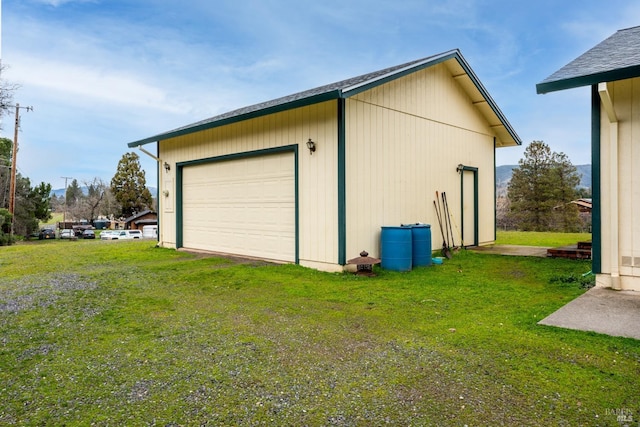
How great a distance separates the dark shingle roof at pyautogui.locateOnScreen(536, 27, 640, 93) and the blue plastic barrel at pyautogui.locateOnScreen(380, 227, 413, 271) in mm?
2994

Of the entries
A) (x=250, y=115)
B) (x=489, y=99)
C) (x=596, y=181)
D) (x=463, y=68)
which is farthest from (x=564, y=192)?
(x=250, y=115)

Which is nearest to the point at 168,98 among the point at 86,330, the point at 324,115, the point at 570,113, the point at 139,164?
the point at 324,115

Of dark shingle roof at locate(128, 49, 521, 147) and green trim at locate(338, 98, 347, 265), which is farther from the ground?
dark shingle roof at locate(128, 49, 521, 147)

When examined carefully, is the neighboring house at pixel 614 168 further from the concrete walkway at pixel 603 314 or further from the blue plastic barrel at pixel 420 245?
the blue plastic barrel at pixel 420 245

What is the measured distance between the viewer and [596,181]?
4.87m

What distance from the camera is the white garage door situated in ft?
25.3

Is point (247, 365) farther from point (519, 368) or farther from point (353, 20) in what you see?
point (353, 20)

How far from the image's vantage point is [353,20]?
12719 millimetres

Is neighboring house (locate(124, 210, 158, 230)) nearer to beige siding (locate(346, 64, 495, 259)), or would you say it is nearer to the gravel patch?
the gravel patch

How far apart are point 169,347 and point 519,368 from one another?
2706 millimetres

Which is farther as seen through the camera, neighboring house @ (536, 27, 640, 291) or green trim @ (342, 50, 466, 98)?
green trim @ (342, 50, 466, 98)

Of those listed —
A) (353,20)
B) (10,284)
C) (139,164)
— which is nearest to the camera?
(10,284)

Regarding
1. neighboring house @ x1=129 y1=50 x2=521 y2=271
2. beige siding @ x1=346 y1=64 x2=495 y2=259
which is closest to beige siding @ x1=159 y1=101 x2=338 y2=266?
neighboring house @ x1=129 y1=50 x2=521 y2=271

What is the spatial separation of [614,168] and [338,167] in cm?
380
